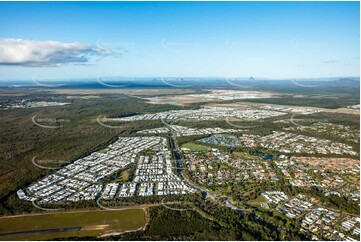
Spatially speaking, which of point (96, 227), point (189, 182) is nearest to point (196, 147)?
point (189, 182)

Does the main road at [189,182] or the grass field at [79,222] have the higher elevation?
the main road at [189,182]

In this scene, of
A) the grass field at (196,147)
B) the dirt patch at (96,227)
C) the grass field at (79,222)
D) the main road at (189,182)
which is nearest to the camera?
the grass field at (79,222)

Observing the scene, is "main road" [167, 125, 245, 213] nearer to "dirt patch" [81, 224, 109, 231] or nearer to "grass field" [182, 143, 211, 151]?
"grass field" [182, 143, 211, 151]

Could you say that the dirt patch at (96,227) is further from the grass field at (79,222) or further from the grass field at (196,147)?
the grass field at (196,147)

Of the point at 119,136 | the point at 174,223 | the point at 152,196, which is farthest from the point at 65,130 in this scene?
the point at 174,223

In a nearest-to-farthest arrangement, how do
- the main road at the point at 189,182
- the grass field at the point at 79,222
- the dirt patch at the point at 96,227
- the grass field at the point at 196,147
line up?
1. the grass field at the point at 79,222
2. the dirt patch at the point at 96,227
3. the main road at the point at 189,182
4. the grass field at the point at 196,147

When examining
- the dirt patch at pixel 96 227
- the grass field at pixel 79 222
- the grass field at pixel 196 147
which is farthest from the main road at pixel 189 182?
the dirt patch at pixel 96 227

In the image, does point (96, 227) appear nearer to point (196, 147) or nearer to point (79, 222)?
point (79, 222)

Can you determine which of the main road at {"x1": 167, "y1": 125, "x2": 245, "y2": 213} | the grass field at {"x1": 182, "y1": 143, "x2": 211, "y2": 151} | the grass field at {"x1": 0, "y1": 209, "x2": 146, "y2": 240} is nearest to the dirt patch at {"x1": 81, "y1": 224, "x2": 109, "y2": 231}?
the grass field at {"x1": 0, "y1": 209, "x2": 146, "y2": 240}

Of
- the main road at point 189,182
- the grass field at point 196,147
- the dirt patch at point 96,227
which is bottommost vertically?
the dirt patch at point 96,227
